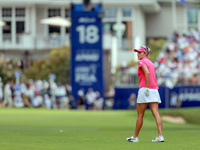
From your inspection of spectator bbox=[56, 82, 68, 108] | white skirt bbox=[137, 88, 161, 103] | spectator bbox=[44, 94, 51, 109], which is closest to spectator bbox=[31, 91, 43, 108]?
spectator bbox=[44, 94, 51, 109]

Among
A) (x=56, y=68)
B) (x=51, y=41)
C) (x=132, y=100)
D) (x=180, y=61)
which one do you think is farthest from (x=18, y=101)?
(x=51, y=41)

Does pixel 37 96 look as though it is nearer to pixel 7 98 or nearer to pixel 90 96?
pixel 7 98

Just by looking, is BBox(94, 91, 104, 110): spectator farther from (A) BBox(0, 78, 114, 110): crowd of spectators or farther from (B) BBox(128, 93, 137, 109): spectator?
(B) BBox(128, 93, 137, 109): spectator

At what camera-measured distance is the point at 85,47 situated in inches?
1216

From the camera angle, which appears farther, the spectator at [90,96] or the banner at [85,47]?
the banner at [85,47]

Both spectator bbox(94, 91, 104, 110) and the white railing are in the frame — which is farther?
the white railing

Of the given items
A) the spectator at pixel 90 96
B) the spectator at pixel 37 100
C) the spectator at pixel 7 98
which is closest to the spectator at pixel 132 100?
the spectator at pixel 90 96

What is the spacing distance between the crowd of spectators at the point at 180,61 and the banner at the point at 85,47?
335cm

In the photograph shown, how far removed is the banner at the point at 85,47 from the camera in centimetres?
3070

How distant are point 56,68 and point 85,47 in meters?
10.6

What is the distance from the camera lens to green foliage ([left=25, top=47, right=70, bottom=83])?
40.9 meters

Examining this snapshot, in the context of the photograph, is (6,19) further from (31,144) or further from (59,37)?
(31,144)

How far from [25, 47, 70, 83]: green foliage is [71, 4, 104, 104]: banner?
993 centimetres

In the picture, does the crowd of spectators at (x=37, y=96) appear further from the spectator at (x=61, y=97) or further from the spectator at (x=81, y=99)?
the spectator at (x=81, y=99)
